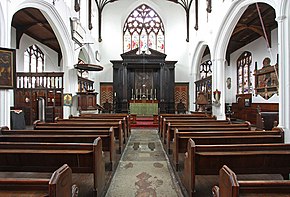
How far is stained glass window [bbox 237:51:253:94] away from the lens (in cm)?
1481

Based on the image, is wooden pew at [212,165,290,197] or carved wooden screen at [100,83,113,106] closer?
wooden pew at [212,165,290,197]

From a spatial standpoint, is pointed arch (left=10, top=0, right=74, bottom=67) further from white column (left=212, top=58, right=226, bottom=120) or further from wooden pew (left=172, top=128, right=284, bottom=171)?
white column (left=212, top=58, right=226, bottom=120)

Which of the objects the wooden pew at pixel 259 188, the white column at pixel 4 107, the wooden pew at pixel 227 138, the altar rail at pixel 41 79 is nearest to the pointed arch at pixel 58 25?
the altar rail at pixel 41 79

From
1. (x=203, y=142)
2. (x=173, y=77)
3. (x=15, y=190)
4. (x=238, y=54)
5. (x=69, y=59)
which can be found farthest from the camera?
(x=238, y=54)

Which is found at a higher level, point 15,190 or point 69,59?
point 69,59

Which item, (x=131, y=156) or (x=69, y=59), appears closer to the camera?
(x=131, y=156)

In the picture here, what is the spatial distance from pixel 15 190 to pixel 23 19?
1130 cm

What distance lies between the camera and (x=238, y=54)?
16.7 metres

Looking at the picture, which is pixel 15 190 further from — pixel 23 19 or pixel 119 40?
pixel 119 40

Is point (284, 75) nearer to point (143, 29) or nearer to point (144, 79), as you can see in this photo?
point (144, 79)

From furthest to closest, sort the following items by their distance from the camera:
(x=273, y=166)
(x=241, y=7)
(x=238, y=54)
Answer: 1. (x=238, y=54)
2. (x=241, y=7)
3. (x=273, y=166)

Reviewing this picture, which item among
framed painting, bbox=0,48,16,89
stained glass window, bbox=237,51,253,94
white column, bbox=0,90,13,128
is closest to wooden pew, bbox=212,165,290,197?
framed painting, bbox=0,48,16,89

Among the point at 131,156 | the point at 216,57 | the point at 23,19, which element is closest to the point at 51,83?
the point at 23,19

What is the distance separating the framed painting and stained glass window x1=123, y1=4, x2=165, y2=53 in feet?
41.8
